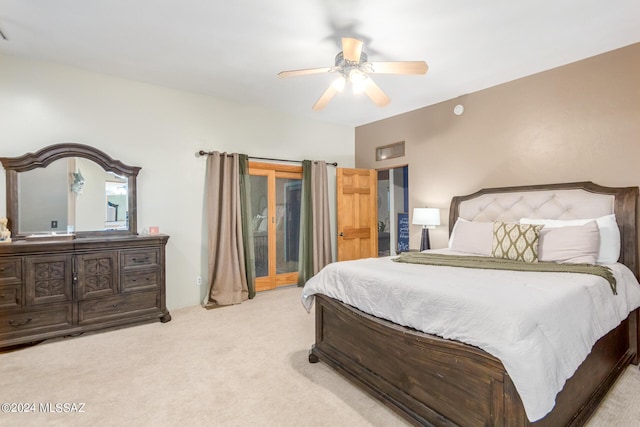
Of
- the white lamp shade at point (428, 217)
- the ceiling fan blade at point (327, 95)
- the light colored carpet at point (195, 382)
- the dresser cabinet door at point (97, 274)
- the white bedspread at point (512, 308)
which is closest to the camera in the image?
the white bedspread at point (512, 308)

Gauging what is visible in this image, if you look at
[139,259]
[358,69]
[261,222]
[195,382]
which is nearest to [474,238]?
[358,69]

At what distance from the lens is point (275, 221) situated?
5035mm

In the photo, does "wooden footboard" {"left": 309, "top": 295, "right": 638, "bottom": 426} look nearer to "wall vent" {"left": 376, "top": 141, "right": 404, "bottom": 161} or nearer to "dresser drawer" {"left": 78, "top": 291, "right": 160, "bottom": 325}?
"dresser drawer" {"left": 78, "top": 291, "right": 160, "bottom": 325}

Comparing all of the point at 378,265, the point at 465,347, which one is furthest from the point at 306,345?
the point at 465,347

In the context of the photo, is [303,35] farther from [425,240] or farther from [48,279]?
[48,279]

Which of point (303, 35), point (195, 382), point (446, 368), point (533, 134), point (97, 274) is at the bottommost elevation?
point (195, 382)

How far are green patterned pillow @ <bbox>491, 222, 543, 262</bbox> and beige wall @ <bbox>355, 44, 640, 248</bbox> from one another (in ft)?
2.90

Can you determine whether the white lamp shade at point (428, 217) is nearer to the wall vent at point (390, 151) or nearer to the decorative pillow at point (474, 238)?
the decorative pillow at point (474, 238)

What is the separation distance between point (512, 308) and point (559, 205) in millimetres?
2319

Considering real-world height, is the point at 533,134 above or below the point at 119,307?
above

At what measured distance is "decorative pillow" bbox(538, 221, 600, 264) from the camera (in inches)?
102

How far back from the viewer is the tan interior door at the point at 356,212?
517 centimetres

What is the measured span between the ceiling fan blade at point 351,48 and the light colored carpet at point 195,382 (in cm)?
246

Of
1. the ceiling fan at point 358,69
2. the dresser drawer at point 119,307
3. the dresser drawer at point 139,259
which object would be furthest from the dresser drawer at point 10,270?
the ceiling fan at point 358,69
